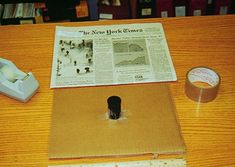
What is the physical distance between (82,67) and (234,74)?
41 cm

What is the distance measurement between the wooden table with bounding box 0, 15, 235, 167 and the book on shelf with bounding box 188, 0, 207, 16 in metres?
0.73

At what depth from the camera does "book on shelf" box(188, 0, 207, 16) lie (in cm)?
183

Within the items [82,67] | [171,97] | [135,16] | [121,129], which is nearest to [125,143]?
[121,129]

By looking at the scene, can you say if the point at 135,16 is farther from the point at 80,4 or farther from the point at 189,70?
the point at 189,70

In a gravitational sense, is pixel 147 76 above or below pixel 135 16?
above

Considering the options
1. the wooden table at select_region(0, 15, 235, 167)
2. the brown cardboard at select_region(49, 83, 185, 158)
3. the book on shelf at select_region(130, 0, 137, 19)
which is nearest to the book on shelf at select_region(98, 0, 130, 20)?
the book on shelf at select_region(130, 0, 137, 19)

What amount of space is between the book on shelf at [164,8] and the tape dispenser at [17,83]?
1.06m

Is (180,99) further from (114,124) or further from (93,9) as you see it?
(93,9)

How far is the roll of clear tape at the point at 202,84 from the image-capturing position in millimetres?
848

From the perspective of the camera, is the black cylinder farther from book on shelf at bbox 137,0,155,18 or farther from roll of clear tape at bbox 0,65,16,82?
book on shelf at bbox 137,0,155,18

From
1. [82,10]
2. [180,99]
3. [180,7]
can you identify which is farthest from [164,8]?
[180,99]

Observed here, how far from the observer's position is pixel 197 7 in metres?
1.84

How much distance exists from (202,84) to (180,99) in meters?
0.08

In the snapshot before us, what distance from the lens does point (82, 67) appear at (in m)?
0.97
